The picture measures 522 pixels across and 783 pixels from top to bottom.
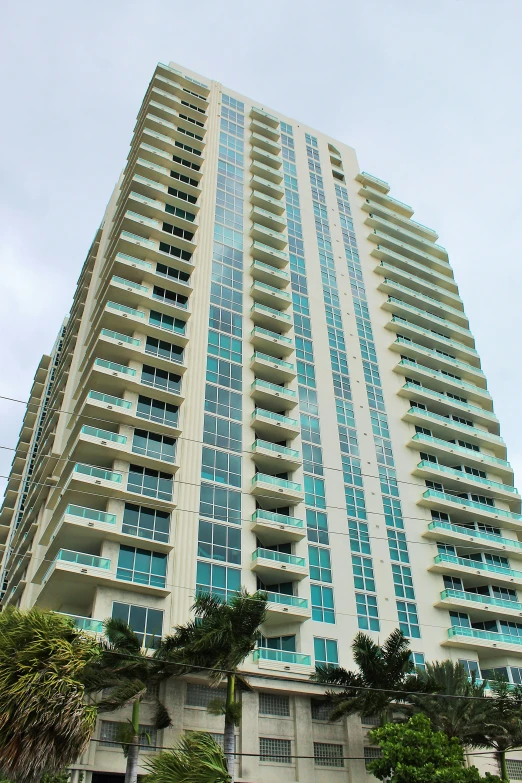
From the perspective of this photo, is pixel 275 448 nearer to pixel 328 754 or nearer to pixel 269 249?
pixel 328 754

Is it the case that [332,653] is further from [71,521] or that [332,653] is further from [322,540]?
[71,521]

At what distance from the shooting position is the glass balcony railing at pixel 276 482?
142 ft

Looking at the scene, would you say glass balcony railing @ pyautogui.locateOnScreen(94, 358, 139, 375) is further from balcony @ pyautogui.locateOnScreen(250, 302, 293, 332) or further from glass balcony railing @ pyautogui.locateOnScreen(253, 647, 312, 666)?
glass balcony railing @ pyautogui.locateOnScreen(253, 647, 312, 666)

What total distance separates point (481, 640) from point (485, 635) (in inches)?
31.2

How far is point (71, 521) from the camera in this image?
Result: 36250mm

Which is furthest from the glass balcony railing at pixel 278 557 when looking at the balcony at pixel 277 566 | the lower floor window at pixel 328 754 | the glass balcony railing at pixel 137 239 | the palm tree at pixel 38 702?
the glass balcony railing at pixel 137 239

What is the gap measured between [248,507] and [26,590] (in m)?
15.2

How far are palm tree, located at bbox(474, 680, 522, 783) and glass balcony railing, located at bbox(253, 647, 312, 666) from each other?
949cm

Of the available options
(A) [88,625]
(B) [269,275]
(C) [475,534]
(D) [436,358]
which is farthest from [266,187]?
(A) [88,625]

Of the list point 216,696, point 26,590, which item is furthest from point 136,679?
point 26,590

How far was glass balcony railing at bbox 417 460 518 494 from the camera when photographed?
175 feet

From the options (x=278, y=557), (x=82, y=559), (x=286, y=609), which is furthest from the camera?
(x=278, y=557)

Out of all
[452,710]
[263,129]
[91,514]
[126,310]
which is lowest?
[452,710]

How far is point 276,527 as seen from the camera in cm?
4194
